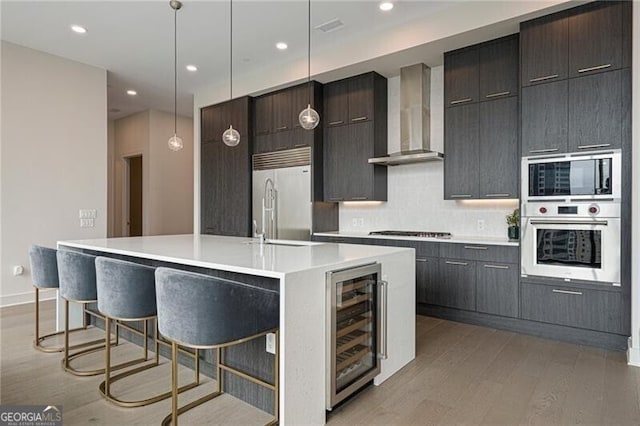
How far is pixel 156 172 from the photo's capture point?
751 centimetres

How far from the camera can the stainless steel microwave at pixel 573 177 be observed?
303 centimetres

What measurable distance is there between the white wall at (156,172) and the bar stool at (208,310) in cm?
611

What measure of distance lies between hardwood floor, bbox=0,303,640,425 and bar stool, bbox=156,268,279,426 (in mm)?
539

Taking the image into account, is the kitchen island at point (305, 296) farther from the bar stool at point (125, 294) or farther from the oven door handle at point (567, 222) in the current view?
the oven door handle at point (567, 222)

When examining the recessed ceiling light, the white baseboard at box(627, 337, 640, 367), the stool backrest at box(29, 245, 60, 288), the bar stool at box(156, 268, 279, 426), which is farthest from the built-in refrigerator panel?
the white baseboard at box(627, 337, 640, 367)

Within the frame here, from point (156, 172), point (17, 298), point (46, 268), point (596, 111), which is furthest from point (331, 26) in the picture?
point (156, 172)

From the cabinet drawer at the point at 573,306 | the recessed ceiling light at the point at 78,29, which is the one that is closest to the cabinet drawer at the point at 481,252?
the cabinet drawer at the point at 573,306

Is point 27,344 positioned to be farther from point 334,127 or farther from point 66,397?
point 334,127

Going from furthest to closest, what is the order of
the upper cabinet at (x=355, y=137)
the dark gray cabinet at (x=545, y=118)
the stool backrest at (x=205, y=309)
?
the upper cabinet at (x=355, y=137) → the dark gray cabinet at (x=545, y=118) → the stool backrest at (x=205, y=309)

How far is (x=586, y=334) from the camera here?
3184 mm

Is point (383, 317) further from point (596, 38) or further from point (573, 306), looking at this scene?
point (596, 38)

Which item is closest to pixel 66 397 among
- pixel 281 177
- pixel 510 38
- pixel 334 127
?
pixel 281 177

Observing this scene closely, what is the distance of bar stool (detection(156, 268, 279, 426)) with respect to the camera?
1.75 m

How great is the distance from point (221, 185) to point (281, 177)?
1220mm
